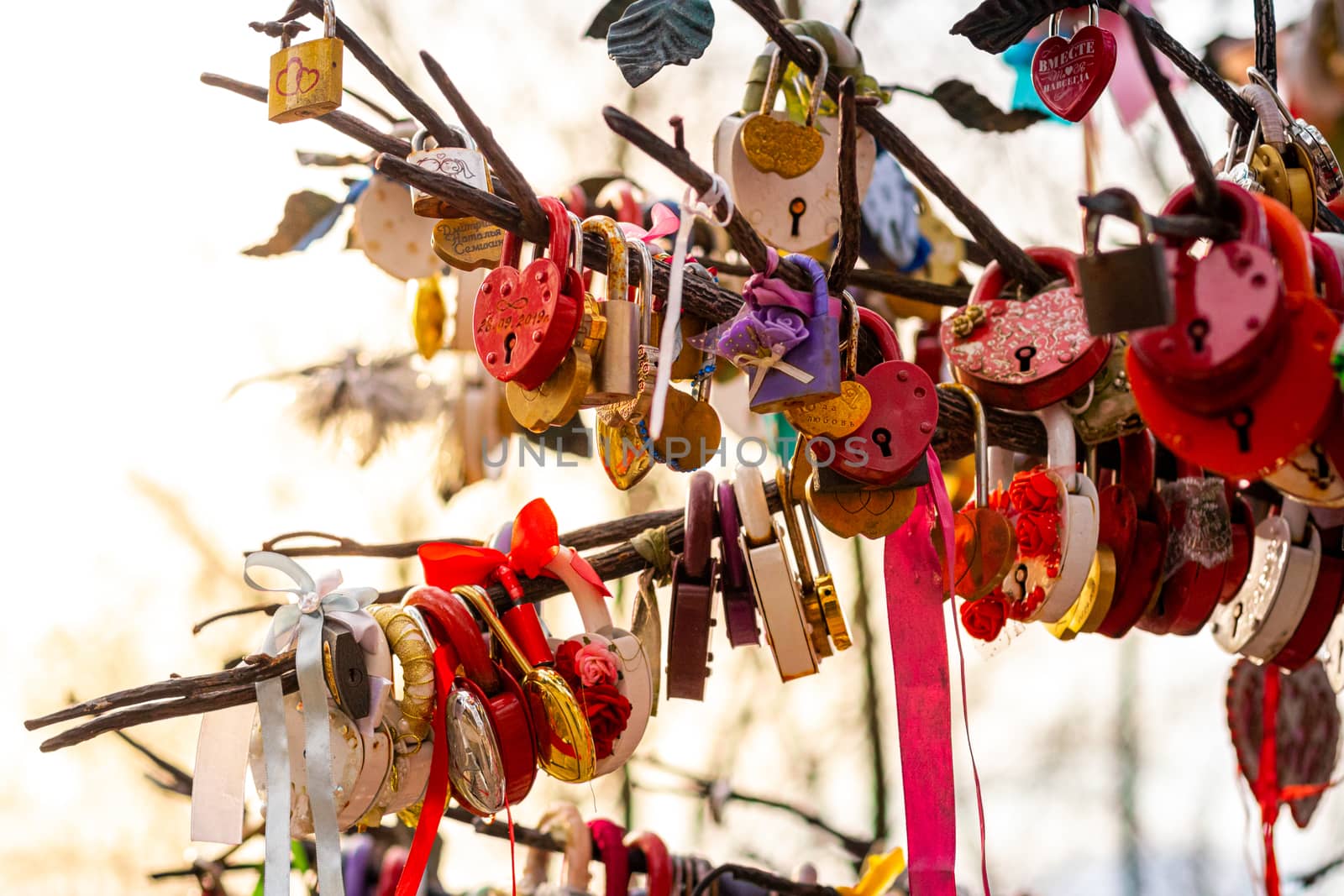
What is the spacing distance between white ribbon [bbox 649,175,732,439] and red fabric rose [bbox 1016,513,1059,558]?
1.23 feet

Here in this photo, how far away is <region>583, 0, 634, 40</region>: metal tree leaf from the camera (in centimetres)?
118

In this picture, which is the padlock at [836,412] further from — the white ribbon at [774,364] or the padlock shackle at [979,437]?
the padlock shackle at [979,437]

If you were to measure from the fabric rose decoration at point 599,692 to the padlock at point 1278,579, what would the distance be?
577mm

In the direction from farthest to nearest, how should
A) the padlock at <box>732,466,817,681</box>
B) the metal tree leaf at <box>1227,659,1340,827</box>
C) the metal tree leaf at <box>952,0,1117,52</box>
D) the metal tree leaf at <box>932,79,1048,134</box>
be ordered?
the metal tree leaf at <box>1227,659,1340,827</box>, the metal tree leaf at <box>932,79,1048,134</box>, the padlock at <box>732,466,817,681</box>, the metal tree leaf at <box>952,0,1117,52</box>

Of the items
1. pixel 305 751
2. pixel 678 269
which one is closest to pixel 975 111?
pixel 678 269

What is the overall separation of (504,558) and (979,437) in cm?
37

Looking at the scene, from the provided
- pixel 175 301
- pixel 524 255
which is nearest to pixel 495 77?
pixel 175 301

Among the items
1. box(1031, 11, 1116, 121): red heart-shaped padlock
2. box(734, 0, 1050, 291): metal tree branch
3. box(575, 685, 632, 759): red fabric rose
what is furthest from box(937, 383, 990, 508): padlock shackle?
box(575, 685, 632, 759): red fabric rose

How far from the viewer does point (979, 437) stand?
1.03m

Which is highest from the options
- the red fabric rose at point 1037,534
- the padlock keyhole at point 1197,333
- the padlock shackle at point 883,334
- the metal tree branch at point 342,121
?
the metal tree branch at point 342,121

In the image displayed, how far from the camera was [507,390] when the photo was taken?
0.88 m

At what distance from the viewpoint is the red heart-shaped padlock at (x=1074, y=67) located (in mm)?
987

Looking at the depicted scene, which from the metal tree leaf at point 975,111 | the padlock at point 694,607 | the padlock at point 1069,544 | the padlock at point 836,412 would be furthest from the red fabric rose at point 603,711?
the metal tree leaf at point 975,111

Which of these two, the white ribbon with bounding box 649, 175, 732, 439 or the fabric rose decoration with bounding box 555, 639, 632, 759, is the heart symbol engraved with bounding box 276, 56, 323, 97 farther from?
the fabric rose decoration with bounding box 555, 639, 632, 759
